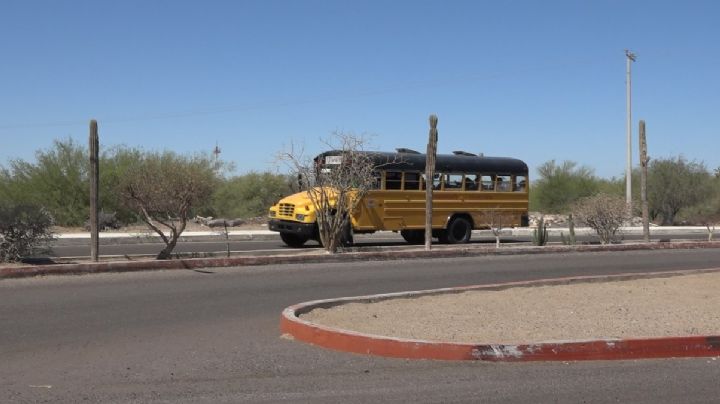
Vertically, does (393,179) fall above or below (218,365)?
above

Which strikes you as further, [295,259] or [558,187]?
[558,187]

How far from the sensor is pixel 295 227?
2288cm

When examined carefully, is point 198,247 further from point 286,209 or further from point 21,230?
point 21,230

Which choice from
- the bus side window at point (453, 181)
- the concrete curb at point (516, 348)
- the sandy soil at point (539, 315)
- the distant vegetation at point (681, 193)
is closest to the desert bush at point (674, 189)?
the distant vegetation at point (681, 193)

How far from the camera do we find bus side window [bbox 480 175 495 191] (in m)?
25.7

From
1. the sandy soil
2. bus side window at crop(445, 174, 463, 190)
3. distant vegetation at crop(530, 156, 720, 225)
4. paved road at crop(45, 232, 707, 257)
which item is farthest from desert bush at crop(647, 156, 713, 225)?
the sandy soil

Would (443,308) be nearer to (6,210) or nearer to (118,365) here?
(118,365)

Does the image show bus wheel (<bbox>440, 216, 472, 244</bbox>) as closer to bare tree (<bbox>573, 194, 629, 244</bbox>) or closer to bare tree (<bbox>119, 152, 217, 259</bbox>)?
bare tree (<bbox>573, 194, 629, 244</bbox>)

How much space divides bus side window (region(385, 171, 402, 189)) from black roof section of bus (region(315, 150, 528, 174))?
16cm

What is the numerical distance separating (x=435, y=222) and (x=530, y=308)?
1298 centimetres

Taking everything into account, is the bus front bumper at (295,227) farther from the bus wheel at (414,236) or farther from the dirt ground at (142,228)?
the dirt ground at (142,228)

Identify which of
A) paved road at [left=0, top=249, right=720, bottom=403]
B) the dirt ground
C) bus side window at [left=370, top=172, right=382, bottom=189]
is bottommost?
paved road at [left=0, top=249, right=720, bottom=403]

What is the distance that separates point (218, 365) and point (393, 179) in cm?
1615

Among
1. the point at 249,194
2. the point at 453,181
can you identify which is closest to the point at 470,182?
the point at 453,181
